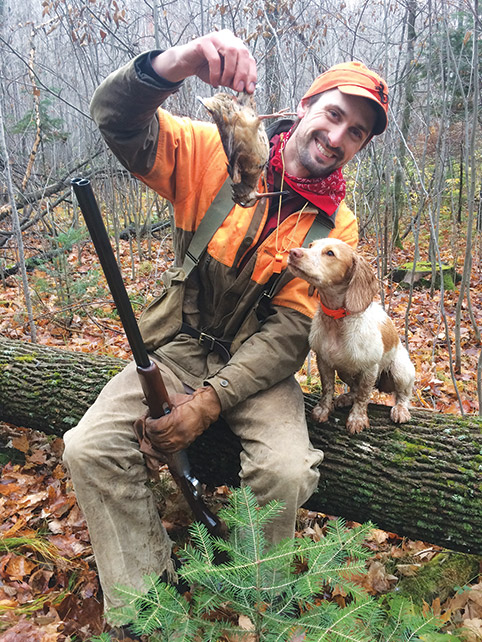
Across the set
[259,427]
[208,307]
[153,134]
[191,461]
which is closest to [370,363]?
[259,427]

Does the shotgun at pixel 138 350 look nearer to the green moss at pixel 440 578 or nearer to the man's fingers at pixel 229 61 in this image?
the man's fingers at pixel 229 61

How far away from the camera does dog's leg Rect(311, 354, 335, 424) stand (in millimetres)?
2896

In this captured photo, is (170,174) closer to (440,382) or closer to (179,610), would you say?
(179,610)

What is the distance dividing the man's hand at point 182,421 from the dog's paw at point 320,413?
2.39 ft

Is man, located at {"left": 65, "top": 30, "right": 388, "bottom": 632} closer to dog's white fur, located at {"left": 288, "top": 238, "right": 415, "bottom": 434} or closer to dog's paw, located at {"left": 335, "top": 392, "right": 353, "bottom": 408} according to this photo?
dog's white fur, located at {"left": 288, "top": 238, "right": 415, "bottom": 434}

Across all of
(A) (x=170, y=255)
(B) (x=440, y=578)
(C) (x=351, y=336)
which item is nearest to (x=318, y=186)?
(C) (x=351, y=336)

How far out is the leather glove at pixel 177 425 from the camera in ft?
7.75

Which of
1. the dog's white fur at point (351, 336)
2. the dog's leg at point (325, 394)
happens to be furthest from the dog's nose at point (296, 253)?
the dog's leg at point (325, 394)

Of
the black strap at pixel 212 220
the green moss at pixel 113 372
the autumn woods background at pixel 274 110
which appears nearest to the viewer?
the black strap at pixel 212 220

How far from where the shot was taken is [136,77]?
219cm

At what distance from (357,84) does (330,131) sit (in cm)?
28

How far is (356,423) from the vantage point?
2809 mm

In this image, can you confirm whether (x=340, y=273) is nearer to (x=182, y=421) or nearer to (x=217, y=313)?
(x=217, y=313)

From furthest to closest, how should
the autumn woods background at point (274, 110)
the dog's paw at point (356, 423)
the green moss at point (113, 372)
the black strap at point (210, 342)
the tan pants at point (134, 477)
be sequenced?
the autumn woods background at point (274, 110)
the green moss at point (113, 372)
the black strap at point (210, 342)
the dog's paw at point (356, 423)
the tan pants at point (134, 477)
